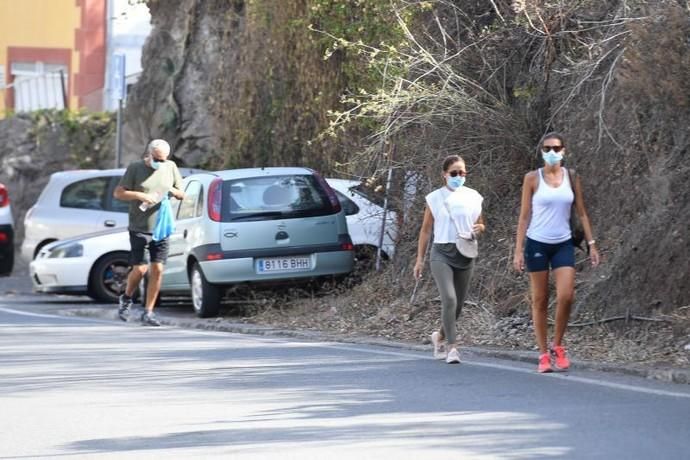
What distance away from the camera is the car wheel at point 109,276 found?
61.4 ft

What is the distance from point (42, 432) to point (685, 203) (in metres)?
5.94

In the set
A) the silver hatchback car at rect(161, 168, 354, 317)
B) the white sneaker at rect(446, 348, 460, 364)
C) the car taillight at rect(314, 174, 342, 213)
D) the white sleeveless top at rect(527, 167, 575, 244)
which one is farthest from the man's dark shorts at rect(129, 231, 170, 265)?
the white sleeveless top at rect(527, 167, 575, 244)

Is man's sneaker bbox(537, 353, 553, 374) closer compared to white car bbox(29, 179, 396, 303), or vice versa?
man's sneaker bbox(537, 353, 553, 374)

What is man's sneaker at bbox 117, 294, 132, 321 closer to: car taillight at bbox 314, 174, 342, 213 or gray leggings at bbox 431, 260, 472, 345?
car taillight at bbox 314, 174, 342, 213

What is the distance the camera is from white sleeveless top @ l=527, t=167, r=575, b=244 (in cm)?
1082

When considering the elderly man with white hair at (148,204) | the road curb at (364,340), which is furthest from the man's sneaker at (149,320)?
the road curb at (364,340)

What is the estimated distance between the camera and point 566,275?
10.8 m

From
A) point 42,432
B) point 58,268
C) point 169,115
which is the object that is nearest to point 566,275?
point 42,432

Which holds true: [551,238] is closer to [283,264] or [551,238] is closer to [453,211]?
[453,211]

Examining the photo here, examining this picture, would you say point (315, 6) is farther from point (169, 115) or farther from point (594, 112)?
point (169, 115)

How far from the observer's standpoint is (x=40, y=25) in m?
37.5

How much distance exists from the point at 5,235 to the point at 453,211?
Result: 13361mm

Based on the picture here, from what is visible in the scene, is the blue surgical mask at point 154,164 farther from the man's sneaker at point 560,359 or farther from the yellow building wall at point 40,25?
the yellow building wall at point 40,25

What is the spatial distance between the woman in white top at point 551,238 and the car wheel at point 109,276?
8.79 m
